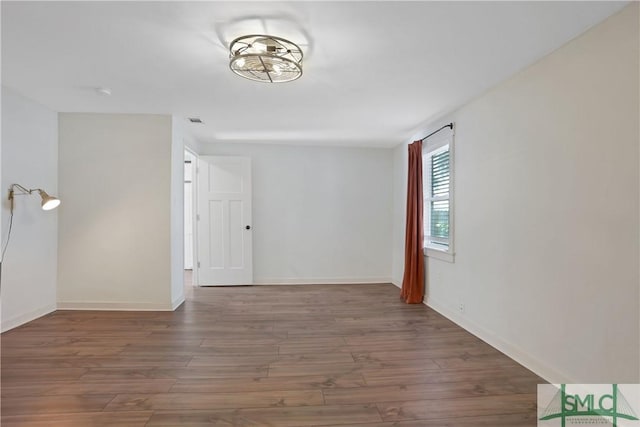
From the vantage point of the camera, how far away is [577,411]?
6.25 feet

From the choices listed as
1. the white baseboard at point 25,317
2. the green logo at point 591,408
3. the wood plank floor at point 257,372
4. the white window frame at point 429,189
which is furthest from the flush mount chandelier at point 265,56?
the white baseboard at point 25,317

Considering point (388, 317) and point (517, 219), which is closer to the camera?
point (517, 219)

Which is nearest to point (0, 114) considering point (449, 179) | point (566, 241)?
point (449, 179)

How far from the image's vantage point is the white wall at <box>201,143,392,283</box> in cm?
531

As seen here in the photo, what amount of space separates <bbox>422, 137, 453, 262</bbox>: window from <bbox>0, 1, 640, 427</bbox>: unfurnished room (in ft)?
0.11

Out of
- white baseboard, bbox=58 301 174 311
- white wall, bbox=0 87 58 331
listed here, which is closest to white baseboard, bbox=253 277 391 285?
white baseboard, bbox=58 301 174 311

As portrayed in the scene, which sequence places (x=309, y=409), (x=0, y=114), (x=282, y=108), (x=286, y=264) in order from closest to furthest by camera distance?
(x=309, y=409), (x=0, y=114), (x=282, y=108), (x=286, y=264)

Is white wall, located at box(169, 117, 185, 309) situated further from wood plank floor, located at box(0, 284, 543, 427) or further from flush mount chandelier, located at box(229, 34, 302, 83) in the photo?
flush mount chandelier, located at box(229, 34, 302, 83)

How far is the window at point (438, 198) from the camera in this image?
3.64 metres

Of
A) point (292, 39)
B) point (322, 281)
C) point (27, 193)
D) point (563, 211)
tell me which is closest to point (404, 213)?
point (322, 281)

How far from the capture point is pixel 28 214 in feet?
10.9

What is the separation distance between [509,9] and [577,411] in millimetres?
2408

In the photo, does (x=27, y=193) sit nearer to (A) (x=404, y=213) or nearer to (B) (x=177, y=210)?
(B) (x=177, y=210)

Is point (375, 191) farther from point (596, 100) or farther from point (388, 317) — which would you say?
point (596, 100)
